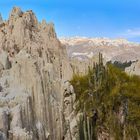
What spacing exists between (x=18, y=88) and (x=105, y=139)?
9.52 m

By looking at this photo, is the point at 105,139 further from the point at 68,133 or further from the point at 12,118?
the point at 12,118

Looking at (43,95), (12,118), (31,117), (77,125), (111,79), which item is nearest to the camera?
(12,118)

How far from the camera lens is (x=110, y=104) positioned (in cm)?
2962

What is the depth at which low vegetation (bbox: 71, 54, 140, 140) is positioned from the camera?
2847 centimetres

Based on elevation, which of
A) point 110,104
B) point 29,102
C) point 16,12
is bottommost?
point 110,104

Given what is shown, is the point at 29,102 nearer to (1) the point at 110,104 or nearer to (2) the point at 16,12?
(1) the point at 110,104

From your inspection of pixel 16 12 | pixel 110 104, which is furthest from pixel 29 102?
pixel 16 12

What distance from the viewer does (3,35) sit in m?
37.0

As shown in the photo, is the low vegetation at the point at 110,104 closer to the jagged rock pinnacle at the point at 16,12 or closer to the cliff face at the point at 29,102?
the cliff face at the point at 29,102

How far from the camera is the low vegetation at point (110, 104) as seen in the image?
93.4 feet

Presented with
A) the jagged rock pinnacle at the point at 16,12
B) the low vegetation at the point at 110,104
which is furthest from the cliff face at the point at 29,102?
the jagged rock pinnacle at the point at 16,12

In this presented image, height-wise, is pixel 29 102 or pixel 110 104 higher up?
pixel 29 102

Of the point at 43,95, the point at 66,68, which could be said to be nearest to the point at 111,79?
the point at 66,68

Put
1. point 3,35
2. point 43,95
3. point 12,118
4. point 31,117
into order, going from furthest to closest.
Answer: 1. point 3,35
2. point 43,95
3. point 31,117
4. point 12,118
